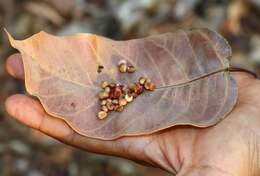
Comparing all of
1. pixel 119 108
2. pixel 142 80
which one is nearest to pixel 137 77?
pixel 142 80

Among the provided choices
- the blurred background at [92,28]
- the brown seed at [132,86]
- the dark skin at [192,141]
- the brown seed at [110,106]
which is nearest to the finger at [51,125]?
the dark skin at [192,141]

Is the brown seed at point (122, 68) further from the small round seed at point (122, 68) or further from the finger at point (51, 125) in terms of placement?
the finger at point (51, 125)

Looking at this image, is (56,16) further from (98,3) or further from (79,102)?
(79,102)

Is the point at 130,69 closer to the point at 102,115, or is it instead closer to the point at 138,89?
the point at 138,89

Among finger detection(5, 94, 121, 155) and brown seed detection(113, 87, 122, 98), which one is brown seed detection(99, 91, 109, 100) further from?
finger detection(5, 94, 121, 155)

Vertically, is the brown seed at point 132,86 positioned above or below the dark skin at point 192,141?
above

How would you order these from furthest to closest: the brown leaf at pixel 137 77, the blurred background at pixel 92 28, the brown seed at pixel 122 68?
1. the blurred background at pixel 92 28
2. the brown seed at pixel 122 68
3. the brown leaf at pixel 137 77
